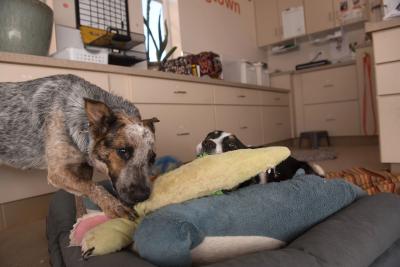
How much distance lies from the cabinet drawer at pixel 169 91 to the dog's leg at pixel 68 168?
3.01 feet

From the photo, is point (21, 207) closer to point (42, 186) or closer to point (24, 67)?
point (42, 186)

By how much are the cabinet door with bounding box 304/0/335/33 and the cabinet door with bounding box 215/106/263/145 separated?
5.88 ft

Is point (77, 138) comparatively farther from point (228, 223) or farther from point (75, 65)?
point (228, 223)

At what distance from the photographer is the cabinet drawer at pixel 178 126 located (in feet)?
7.79


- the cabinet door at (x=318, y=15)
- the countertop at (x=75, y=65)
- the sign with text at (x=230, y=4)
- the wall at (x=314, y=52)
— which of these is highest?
the sign with text at (x=230, y=4)

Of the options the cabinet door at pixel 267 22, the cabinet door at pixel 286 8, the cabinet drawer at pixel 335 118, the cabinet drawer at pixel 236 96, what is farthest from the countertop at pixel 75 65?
the cabinet door at pixel 267 22

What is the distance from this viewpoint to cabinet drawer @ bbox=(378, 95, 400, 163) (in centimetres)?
220

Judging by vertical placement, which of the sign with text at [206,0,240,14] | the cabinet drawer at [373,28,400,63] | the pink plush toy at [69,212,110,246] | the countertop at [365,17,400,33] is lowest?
the pink plush toy at [69,212,110,246]

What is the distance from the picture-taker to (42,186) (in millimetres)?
1754

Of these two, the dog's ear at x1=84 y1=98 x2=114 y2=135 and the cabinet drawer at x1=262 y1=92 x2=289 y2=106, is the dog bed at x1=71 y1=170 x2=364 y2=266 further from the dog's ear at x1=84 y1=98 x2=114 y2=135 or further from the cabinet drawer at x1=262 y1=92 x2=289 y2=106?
the cabinet drawer at x1=262 y1=92 x2=289 y2=106

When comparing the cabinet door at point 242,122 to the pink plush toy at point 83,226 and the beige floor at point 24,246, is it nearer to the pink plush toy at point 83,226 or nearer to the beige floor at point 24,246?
the beige floor at point 24,246

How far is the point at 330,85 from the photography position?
4.44 m

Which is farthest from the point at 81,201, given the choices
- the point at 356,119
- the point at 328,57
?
the point at 328,57

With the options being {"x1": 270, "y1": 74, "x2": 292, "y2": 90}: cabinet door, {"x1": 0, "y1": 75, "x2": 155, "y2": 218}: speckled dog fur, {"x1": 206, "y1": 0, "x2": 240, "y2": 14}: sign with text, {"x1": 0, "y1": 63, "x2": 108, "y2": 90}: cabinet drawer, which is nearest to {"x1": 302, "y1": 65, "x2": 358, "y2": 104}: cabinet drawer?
{"x1": 270, "y1": 74, "x2": 292, "y2": 90}: cabinet door
